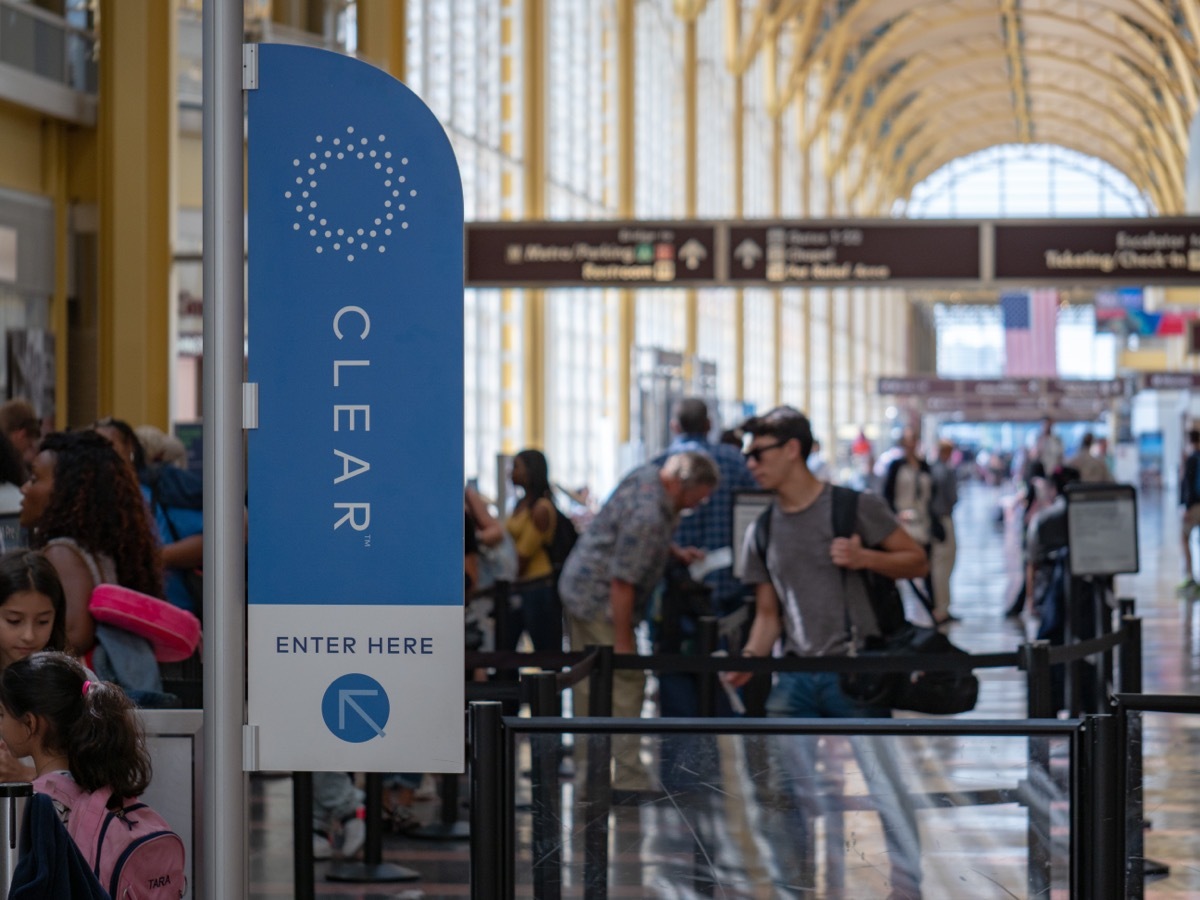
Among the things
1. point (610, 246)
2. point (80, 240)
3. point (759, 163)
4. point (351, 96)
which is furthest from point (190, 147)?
point (759, 163)

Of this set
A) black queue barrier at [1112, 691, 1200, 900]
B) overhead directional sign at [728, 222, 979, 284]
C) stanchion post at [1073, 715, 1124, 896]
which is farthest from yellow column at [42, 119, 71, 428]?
stanchion post at [1073, 715, 1124, 896]

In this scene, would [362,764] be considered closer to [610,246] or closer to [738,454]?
[738,454]

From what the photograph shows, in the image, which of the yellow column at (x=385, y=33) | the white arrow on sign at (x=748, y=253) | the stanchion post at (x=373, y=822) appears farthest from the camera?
the white arrow on sign at (x=748, y=253)

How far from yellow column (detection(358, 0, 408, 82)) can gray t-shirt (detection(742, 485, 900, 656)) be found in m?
8.80

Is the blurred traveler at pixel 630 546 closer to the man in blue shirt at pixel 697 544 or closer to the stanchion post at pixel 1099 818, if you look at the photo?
the man in blue shirt at pixel 697 544

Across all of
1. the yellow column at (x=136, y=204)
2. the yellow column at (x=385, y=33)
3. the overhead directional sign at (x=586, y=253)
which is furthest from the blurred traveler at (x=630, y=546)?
the overhead directional sign at (x=586, y=253)

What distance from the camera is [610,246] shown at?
619 inches

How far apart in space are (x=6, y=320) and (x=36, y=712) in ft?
24.4

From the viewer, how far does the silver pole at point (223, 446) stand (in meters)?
3.44

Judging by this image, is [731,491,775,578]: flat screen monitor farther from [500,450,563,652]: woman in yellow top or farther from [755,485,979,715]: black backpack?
[755,485,979,715]: black backpack

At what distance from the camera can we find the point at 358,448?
347 centimetres

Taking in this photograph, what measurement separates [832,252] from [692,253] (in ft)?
4.19

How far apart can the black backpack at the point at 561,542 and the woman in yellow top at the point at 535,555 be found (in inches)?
17.6

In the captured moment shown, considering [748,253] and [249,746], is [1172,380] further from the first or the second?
[249,746]
